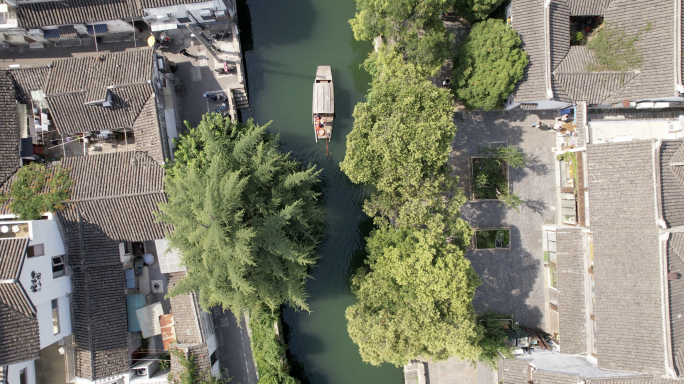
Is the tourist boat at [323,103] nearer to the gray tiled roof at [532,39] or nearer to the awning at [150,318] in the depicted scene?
the gray tiled roof at [532,39]

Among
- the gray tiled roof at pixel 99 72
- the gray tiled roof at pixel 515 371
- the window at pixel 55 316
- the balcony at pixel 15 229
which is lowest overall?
the gray tiled roof at pixel 515 371

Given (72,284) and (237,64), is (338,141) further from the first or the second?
(72,284)

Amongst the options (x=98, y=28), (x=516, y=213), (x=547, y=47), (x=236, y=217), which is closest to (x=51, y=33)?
(x=98, y=28)

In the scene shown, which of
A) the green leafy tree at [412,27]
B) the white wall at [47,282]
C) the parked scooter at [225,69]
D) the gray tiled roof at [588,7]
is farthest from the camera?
the parked scooter at [225,69]

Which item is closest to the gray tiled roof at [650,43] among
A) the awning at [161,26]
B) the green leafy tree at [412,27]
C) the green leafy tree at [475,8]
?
the green leafy tree at [475,8]

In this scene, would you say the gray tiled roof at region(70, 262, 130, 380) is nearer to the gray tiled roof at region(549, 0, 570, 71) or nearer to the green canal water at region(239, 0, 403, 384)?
the green canal water at region(239, 0, 403, 384)

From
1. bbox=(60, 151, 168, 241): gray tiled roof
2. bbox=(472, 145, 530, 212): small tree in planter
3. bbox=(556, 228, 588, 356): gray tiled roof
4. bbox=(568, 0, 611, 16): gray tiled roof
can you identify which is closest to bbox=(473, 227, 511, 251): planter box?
bbox=(472, 145, 530, 212): small tree in planter

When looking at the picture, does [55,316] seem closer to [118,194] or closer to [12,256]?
[12,256]
